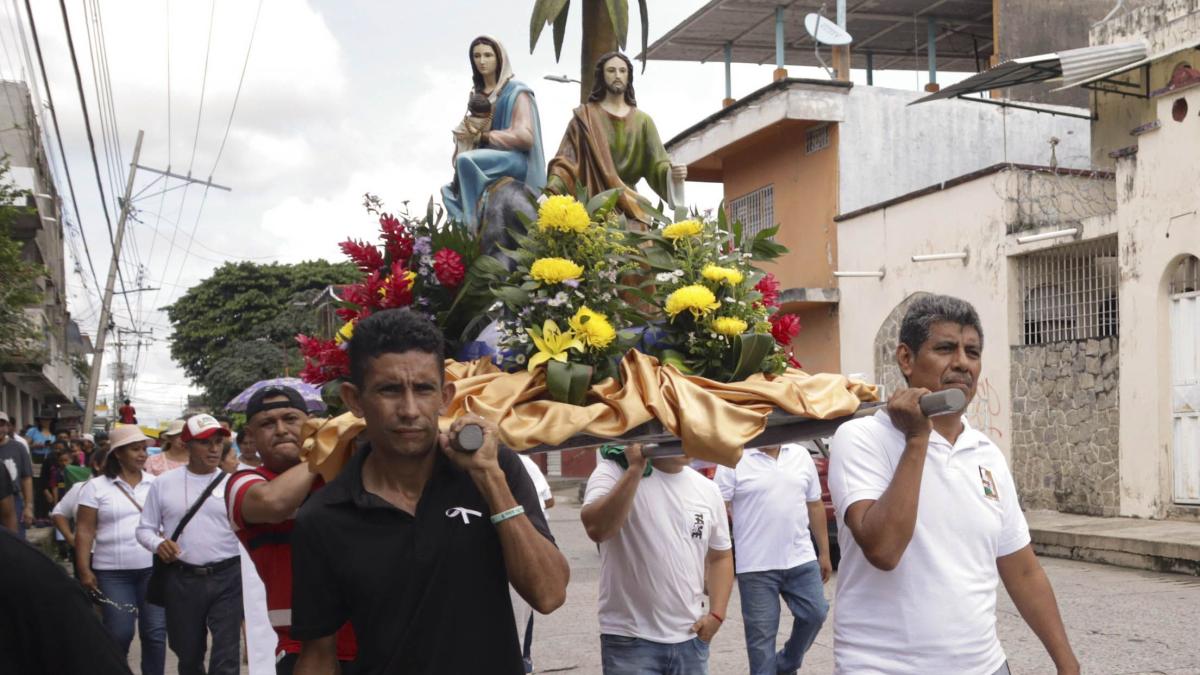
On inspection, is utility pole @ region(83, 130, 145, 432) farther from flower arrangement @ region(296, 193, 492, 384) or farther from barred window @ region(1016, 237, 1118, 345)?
flower arrangement @ region(296, 193, 492, 384)

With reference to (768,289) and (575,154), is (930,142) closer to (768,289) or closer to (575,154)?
(575,154)

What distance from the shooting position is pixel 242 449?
6.18m

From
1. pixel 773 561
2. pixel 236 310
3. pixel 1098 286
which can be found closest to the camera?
pixel 773 561

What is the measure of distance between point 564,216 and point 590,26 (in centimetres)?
211

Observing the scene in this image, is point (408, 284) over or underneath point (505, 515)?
over

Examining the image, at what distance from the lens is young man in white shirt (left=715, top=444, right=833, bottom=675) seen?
7.14 m

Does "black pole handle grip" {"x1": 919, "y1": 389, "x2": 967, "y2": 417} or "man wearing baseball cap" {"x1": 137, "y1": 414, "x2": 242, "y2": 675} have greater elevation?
"black pole handle grip" {"x1": 919, "y1": 389, "x2": 967, "y2": 417}

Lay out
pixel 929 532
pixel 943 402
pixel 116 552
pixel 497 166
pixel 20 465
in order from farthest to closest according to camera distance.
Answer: pixel 20 465, pixel 116 552, pixel 497 166, pixel 929 532, pixel 943 402

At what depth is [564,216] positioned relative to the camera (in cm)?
443

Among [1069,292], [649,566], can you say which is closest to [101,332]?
[1069,292]

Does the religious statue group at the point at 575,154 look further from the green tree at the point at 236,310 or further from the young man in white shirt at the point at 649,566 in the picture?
the green tree at the point at 236,310

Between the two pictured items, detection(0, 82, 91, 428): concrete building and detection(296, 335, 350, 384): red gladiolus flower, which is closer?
detection(296, 335, 350, 384): red gladiolus flower

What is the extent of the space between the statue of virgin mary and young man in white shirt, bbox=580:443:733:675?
1.38 meters

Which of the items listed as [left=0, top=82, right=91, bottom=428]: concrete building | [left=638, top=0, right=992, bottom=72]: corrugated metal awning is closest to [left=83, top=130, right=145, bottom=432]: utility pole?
[left=0, top=82, right=91, bottom=428]: concrete building
